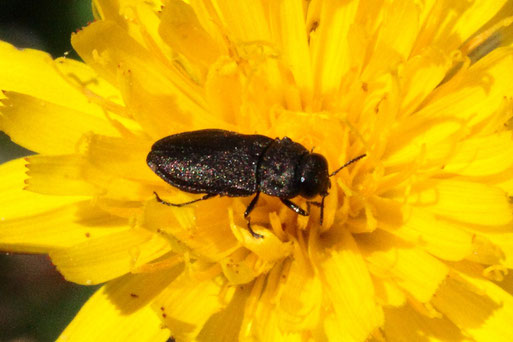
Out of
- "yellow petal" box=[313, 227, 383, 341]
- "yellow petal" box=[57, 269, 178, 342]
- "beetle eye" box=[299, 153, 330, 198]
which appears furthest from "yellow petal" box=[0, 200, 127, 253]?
"yellow petal" box=[313, 227, 383, 341]

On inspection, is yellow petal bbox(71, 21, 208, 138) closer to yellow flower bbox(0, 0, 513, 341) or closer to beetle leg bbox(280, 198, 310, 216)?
yellow flower bbox(0, 0, 513, 341)

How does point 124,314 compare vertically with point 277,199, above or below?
below

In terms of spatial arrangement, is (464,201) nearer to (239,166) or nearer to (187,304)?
(239,166)

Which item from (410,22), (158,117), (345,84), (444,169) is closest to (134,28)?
(158,117)

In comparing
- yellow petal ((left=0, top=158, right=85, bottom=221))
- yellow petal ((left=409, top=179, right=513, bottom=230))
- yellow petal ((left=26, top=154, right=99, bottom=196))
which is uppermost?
yellow petal ((left=409, top=179, right=513, bottom=230))

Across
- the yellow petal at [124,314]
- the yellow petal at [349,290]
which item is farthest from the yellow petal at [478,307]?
the yellow petal at [124,314]

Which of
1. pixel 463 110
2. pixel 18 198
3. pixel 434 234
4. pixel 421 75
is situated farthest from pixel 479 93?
pixel 18 198

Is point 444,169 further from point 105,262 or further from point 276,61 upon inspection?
point 105,262
